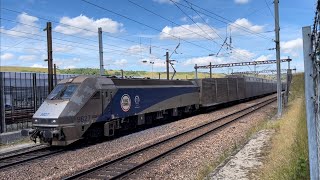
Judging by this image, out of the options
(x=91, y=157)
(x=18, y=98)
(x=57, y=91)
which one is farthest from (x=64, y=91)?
(x=18, y=98)

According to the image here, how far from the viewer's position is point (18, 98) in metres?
22.9

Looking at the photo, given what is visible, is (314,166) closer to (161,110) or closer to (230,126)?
(230,126)

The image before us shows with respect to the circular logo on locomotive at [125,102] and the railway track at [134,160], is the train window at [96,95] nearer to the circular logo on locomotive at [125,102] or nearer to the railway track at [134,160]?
the circular logo on locomotive at [125,102]

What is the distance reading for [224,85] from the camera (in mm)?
33156

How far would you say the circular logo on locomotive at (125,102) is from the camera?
A: 17.1 m

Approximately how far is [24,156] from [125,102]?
5694mm

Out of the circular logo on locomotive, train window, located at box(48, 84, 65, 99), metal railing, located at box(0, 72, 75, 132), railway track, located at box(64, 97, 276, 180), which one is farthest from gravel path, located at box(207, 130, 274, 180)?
metal railing, located at box(0, 72, 75, 132)

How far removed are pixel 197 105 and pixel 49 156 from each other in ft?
53.5

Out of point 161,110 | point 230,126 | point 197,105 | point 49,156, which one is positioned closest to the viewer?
point 49,156

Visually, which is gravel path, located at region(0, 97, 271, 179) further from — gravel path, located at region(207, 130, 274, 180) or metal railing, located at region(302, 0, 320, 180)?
metal railing, located at region(302, 0, 320, 180)

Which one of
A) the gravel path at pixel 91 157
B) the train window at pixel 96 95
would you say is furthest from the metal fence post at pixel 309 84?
the train window at pixel 96 95

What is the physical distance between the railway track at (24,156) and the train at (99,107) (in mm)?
385

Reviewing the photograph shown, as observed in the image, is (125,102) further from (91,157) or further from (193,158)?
(193,158)

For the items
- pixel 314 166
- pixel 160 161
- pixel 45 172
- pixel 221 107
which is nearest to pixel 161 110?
pixel 160 161
